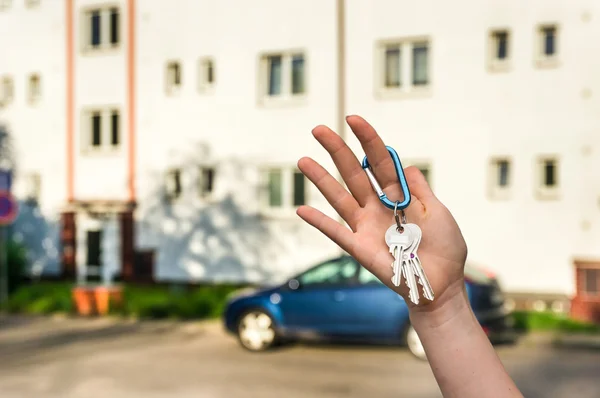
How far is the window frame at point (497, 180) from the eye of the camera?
15.7 metres

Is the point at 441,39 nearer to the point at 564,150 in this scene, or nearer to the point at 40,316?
the point at 564,150

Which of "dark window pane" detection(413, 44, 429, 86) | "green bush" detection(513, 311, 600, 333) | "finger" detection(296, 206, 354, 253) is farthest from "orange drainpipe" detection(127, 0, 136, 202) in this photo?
"finger" detection(296, 206, 354, 253)

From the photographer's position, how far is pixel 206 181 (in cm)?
1880

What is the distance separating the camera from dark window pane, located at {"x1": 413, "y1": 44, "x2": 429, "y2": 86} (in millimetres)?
16625

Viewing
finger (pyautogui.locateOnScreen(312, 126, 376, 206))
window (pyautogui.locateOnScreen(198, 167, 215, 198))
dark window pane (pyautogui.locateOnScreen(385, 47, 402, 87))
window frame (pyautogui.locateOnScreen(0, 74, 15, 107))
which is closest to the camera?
finger (pyautogui.locateOnScreen(312, 126, 376, 206))

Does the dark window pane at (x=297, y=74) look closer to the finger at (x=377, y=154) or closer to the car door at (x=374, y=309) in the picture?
the car door at (x=374, y=309)

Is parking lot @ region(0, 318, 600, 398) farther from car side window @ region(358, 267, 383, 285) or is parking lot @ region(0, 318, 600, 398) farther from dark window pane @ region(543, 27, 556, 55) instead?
dark window pane @ region(543, 27, 556, 55)

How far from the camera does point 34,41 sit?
21.1 metres

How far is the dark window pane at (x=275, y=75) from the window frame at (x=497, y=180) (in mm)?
5723

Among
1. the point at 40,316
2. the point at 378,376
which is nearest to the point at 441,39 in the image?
the point at 378,376

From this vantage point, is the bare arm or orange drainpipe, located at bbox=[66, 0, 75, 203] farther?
orange drainpipe, located at bbox=[66, 0, 75, 203]

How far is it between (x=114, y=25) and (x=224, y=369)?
13.5m

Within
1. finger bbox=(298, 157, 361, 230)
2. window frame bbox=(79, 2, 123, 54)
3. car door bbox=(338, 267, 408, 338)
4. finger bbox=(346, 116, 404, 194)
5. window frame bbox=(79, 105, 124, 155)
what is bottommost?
car door bbox=(338, 267, 408, 338)

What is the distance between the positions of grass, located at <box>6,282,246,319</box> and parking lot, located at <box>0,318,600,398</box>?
6.23 feet
